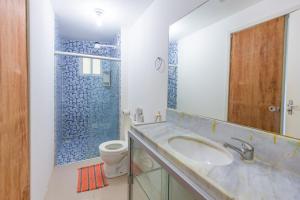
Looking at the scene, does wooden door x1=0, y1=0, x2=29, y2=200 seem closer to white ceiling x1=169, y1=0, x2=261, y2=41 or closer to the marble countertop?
the marble countertop

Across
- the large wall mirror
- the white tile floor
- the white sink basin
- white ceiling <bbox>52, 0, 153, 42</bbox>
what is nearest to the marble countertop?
the white sink basin

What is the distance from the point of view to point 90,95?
2811 mm

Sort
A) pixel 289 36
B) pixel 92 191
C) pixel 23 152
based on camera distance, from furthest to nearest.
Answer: pixel 92 191 < pixel 23 152 < pixel 289 36

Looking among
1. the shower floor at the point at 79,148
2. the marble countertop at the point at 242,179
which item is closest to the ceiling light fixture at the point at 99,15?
the shower floor at the point at 79,148

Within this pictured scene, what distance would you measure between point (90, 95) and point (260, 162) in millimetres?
2606

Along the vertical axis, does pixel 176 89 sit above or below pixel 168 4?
below

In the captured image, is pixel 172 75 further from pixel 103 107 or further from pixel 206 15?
pixel 103 107

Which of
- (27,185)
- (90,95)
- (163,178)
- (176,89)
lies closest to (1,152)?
(27,185)

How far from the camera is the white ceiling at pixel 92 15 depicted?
1.99 m

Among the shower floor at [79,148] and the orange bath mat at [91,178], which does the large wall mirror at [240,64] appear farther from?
the shower floor at [79,148]

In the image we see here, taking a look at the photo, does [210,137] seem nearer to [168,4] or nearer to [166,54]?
[166,54]

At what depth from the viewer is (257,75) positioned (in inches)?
36.5

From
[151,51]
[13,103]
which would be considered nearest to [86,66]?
[151,51]

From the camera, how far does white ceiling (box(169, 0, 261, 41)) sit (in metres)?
1.03
